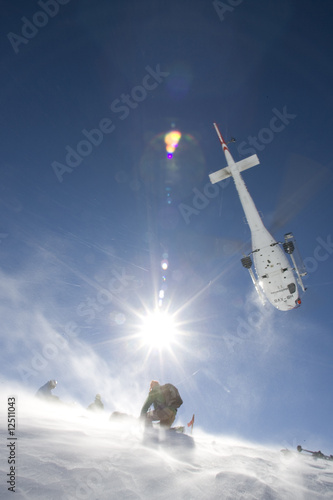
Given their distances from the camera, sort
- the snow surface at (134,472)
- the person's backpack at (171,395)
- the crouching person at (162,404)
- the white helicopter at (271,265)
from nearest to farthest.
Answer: the snow surface at (134,472)
the crouching person at (162,404)
the person's backpack at (171,395)
the white helicopter at (271,265)

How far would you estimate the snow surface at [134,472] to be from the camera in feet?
12.9

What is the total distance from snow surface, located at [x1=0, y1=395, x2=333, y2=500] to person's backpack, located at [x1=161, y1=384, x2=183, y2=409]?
533cm

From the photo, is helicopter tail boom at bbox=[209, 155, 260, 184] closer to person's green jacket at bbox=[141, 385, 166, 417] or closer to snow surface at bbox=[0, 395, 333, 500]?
person's green jacket at bbox=[141, 385, 166, 417]

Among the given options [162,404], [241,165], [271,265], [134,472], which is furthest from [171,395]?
[241,165]

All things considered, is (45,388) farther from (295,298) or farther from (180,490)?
(295,298)

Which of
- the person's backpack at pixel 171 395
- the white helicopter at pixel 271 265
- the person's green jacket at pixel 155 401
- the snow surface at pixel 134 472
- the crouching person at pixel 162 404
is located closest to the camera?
the snow surface at pixel 134 472

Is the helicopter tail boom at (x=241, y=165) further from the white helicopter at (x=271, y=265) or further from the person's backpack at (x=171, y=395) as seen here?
the person's backpack at (x=171, y=395)

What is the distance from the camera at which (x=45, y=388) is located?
25344 millimetres

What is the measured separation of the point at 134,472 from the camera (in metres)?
4.64

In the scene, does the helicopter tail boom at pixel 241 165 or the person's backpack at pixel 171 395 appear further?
the helicopter tail boom at pixel 241 165

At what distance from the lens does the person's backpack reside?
12.0 m

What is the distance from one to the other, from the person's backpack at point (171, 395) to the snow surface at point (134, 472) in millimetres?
5335

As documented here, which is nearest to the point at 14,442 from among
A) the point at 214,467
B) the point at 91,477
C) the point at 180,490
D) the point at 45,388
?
the point at 91,477

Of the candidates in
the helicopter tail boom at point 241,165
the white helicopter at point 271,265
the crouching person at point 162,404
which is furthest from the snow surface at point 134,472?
the helicopter tail boom at point 241,165
